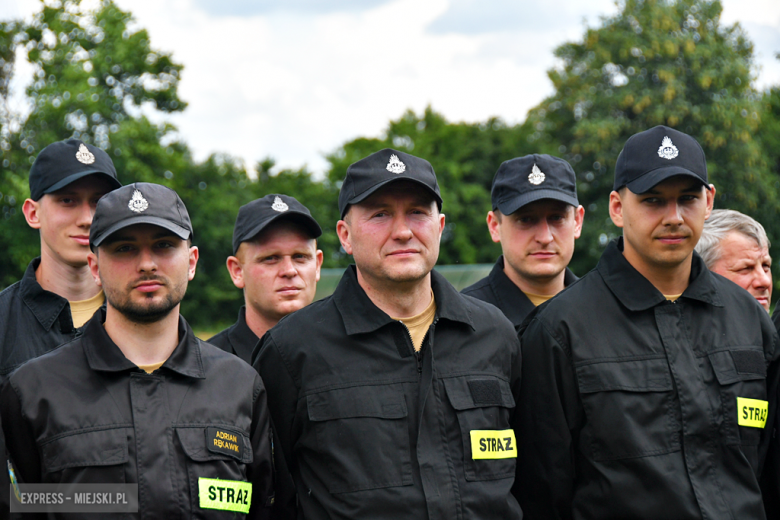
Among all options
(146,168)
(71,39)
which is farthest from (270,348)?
(71,39)

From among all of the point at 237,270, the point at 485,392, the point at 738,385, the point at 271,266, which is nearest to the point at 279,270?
the point at 271,266

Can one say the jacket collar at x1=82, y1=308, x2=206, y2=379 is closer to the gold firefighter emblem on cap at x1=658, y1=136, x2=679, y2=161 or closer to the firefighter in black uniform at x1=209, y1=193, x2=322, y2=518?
the firefighter in black uniform at x1=209, y1=193, x2=322, y2=518

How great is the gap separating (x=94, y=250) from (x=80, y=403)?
641 mm

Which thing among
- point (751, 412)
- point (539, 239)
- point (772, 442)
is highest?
point (539, 239)

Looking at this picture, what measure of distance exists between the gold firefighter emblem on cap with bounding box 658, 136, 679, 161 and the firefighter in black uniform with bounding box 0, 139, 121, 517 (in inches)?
110

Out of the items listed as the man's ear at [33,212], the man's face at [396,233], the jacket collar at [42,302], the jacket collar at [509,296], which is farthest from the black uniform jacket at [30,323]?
the jacket collar at [509,296]

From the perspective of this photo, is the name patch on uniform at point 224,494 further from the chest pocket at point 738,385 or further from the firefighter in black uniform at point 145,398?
the chest pocket at point 738,385

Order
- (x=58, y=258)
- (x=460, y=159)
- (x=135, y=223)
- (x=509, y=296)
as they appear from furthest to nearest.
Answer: (x=460, y=159) → (x=509, y=296) → (x=58, y=258) → (x=135, y=223)

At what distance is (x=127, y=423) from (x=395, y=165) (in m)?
1.47

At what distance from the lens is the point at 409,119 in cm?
4181

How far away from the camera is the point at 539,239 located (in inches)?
184

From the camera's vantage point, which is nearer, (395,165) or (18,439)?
(18,439)

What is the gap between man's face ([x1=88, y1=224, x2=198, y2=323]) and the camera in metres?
3.07

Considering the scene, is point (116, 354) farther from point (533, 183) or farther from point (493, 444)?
point (533, 183)
